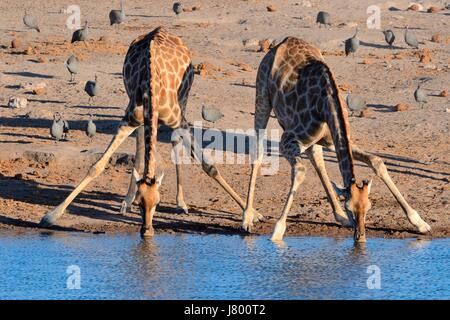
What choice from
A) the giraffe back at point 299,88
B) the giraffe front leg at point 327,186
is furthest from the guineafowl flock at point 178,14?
the giraffe front leg at point 327,186

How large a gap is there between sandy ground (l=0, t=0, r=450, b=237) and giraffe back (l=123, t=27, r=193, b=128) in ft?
5.15

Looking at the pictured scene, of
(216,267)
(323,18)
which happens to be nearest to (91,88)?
(216,267)

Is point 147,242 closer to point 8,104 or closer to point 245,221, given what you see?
point 245,221

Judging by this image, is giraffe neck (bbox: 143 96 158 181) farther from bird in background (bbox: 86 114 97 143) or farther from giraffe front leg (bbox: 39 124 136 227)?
bird in background (bbox: 86 114 97 143)

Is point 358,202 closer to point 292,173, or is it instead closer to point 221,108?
point 292,173

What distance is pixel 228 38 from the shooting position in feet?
107

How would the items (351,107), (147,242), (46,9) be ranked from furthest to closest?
(46,9) < (351,107) < (147,242)

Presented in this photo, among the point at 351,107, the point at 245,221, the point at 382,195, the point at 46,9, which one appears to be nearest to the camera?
the point at 245,221

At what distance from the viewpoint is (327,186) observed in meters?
17.2

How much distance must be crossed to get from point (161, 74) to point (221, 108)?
737cm

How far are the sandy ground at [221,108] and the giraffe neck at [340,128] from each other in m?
1.62

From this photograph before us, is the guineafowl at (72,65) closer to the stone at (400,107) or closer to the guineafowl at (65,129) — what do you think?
the guineafowl at (65,129)

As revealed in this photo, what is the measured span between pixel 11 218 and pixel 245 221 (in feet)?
10.7
